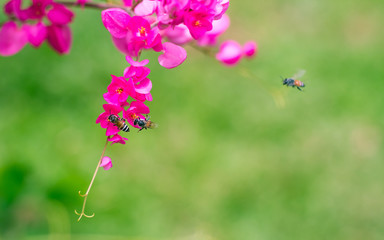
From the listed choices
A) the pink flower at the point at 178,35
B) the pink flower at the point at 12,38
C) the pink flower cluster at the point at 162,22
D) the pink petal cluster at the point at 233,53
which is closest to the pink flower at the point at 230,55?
the pink petal cluster at the point at 233,53

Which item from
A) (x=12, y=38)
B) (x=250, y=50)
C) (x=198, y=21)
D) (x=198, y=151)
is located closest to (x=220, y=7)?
(x=198, y=21)

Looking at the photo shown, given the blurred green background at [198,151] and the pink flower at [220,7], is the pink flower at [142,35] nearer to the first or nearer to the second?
the pink flower at [220,7]

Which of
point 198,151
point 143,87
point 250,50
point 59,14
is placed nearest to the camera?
point 143,87

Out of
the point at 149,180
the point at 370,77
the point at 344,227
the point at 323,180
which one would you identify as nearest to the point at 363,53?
the point at 370,77

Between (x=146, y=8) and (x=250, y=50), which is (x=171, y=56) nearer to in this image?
(x=146, y=8)

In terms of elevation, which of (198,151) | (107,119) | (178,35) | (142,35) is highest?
(198,151)
